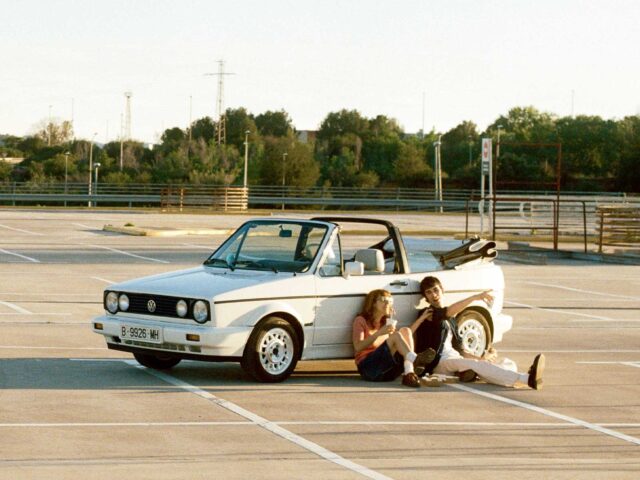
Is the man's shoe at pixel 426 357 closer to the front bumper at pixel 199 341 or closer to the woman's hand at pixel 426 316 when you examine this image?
the woman's hand at pixel 426 316

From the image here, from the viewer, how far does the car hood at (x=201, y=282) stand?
12797 millimetres

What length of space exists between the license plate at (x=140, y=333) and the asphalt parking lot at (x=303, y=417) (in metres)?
0.42

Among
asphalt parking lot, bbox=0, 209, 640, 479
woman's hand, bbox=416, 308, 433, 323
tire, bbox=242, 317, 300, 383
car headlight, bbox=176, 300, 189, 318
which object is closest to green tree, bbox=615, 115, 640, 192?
asphalt parking lot, bbox=0, 209, 640, 479

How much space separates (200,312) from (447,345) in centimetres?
261

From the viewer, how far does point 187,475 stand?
27.9 feet

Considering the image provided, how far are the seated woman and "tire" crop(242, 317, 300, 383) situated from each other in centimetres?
67

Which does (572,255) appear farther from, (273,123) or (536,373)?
(273,123)

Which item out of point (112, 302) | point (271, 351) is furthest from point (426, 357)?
point (112, 302)

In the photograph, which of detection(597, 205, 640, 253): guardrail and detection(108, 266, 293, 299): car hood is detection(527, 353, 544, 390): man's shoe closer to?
detection(108, 266, 293, 299): car hood

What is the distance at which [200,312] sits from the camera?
41.5 ft

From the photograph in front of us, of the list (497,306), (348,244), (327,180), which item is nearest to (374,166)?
(327,180)

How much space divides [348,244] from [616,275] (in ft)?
38.7

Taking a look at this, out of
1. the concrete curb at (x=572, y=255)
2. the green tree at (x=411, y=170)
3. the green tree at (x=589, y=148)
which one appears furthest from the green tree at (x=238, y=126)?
the concrete curb at (x=572, y=255)

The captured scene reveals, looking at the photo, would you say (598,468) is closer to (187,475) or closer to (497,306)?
(187,475)
